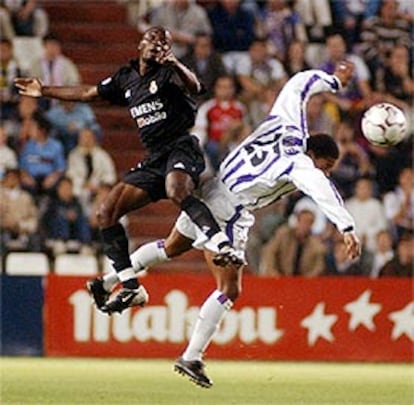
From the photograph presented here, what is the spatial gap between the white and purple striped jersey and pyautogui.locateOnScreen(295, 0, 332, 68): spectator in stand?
8020 millimetres

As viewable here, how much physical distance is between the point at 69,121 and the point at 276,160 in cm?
721

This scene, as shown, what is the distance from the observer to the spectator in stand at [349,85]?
20047mm

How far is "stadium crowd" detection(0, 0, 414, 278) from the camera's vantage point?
59.4 ft

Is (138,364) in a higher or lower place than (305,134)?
lower

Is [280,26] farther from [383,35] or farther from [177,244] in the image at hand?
[177,244]

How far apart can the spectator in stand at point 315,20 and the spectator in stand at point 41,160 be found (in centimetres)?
370

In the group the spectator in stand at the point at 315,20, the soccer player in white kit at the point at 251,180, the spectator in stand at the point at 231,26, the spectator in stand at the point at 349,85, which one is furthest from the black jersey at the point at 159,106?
the spectator in stand at the point at 315,20

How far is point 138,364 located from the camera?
16438 mm

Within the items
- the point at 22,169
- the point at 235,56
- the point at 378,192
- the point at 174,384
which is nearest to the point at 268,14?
the point at 235,56

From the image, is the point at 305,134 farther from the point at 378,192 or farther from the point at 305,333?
the point at 378,192

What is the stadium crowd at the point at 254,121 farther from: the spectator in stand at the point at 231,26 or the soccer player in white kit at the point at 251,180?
the soccer player in white kit at the point at 251,180

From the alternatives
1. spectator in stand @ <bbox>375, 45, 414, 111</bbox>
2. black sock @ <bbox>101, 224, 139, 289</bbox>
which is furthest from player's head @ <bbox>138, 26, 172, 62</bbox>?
spectator in stand @ <bbox>375, 45, 414, 111</bbox>

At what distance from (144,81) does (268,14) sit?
27.3 ft

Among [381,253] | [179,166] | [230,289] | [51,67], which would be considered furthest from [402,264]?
[179,166]
